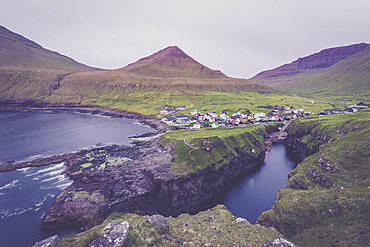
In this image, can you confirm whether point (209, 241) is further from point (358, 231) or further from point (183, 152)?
point (183, 152)

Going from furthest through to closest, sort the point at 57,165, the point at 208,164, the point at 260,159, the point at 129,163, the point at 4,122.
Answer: the point at 4,122, the point at 260,159, the point at 57,165, the point at 129,163, the point at 208,164

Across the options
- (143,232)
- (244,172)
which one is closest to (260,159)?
(244,172)

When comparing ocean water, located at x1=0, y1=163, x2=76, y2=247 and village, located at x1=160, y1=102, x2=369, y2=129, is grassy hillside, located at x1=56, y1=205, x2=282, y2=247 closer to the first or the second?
ocean water, located at x1=0, y1=163, x2=76, y2=247

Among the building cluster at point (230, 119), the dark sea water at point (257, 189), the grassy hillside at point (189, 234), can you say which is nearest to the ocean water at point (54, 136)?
the building cluster at point (230, 119)

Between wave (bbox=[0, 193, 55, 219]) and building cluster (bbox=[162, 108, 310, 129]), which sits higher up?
building cluster (bbox=[162, 108, 310, 129])

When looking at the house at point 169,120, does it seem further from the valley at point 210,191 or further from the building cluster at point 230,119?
the valley at point 210,191

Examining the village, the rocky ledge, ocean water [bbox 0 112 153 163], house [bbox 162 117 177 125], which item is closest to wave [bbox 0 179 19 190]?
Answer: the rocky ledge
